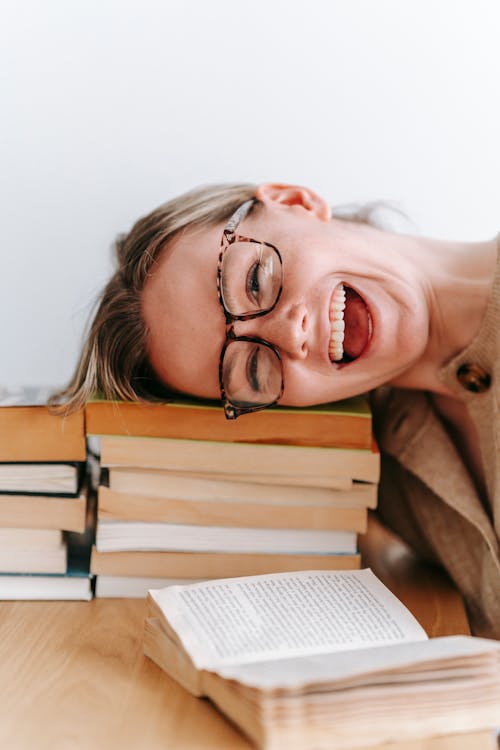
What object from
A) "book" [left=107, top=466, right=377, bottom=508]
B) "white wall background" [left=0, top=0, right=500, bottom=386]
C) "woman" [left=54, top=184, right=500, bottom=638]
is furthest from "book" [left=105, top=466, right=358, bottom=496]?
"white wall background" [left=0, top=0, right=500, bottom=386]

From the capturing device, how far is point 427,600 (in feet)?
3.91

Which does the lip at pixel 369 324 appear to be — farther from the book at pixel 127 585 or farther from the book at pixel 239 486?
the book at pixel 127 585

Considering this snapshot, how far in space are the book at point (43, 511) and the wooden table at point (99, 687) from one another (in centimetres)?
11

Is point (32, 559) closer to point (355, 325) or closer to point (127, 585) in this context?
point (127, 585)

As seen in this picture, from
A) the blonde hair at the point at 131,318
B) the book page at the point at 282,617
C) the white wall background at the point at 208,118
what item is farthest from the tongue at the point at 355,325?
the white wall background at the point at 208,118

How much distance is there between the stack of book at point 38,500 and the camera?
1.12 meters

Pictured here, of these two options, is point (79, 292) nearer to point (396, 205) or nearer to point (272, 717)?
point (396, 205)

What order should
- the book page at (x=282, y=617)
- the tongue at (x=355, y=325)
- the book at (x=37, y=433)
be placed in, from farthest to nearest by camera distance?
the tongue at (x=355, y=325), the book at (x=37, y=433), the book page at (x=282, y=617)

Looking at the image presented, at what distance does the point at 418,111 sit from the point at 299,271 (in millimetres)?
636

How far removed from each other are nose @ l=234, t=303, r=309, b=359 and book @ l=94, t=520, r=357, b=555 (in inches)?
10.2

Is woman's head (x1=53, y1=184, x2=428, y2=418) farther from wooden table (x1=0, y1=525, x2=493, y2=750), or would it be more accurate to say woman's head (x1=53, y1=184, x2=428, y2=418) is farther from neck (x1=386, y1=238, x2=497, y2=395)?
wooden table (x1=0, y1=525, x2=493, y2=750)

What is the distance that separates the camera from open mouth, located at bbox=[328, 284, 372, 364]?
119 centimetres

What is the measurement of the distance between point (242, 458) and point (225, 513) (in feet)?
0.27

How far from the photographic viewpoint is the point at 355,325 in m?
1.24
